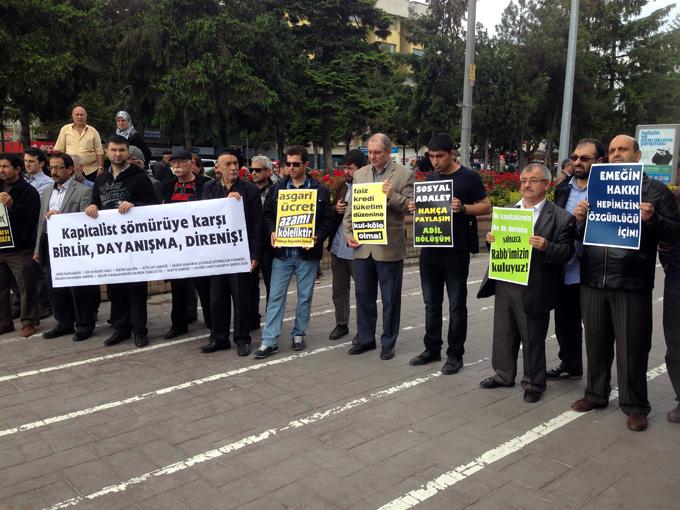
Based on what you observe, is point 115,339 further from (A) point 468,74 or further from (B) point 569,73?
(B) point 569,73

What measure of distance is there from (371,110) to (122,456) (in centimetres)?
3658

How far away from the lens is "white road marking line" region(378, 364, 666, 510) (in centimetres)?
342

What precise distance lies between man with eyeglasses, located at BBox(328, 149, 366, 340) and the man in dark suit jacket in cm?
213

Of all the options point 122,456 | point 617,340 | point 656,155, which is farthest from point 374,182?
point 656,155

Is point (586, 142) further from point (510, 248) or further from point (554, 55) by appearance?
point (554, 55)

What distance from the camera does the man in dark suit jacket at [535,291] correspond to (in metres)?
4.64

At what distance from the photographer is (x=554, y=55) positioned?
31.9 meters

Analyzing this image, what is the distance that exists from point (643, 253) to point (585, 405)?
1288 millimetres

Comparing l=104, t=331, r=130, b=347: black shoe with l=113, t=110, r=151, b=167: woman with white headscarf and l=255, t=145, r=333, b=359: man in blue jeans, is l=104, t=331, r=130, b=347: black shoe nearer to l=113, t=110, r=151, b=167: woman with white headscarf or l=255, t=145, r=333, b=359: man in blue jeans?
l=255, t=145, r=333, b=359: man in blue jeans

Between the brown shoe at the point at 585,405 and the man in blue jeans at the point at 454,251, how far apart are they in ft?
3.91

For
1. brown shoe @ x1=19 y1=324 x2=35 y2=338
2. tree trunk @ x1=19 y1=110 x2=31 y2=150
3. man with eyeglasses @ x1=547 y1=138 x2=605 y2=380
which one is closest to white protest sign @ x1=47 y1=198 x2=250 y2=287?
brown shoe @ x1=19 y1=324 x2=35 y2=338

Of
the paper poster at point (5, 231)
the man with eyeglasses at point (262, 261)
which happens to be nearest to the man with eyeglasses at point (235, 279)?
the man with eyeglasses at point (262, 261)

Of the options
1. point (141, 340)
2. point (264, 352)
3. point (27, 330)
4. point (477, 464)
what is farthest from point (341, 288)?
point (27, 330)

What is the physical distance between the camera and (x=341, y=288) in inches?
276
